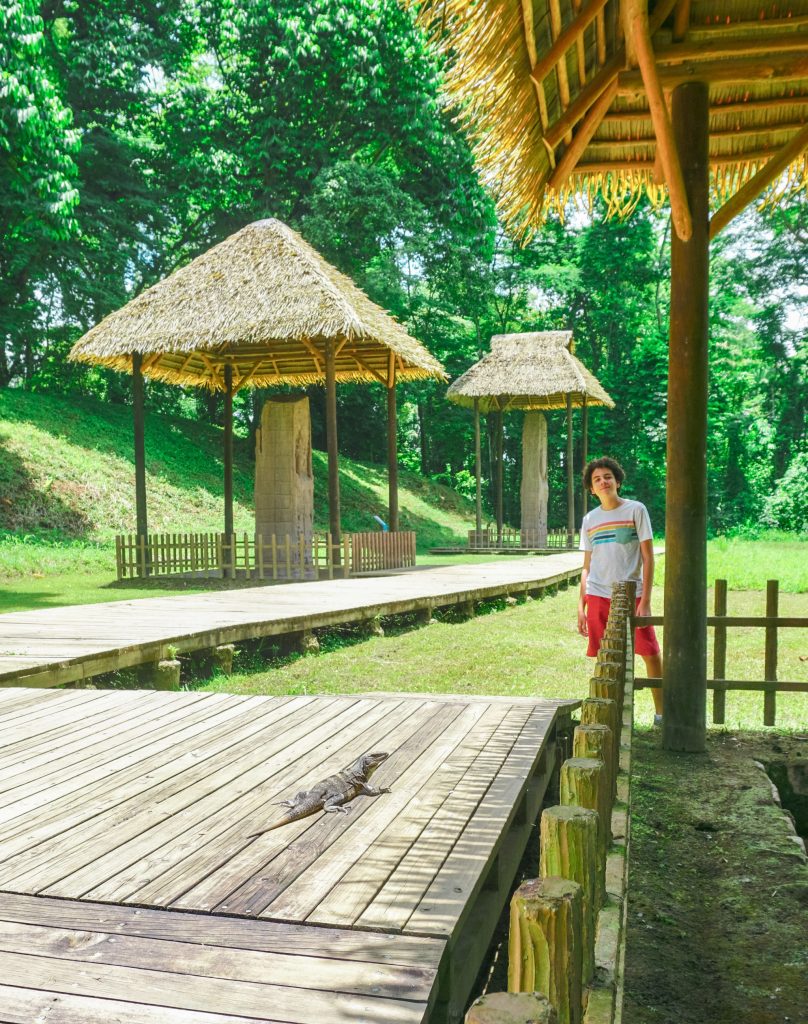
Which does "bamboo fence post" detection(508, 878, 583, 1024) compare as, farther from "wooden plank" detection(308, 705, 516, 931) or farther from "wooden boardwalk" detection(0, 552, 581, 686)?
"wooden boardwalk" detection(0, 552, 581, 686)

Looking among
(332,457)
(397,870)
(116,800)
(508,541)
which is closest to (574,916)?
(397,870)

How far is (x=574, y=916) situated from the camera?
4.35ft

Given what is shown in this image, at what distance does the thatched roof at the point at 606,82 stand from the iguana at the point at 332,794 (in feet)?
11.6

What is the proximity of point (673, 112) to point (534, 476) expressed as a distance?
71.9 feet

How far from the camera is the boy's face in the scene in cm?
596

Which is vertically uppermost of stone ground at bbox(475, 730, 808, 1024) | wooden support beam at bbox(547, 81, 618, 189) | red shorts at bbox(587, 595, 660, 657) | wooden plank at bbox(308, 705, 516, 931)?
wooden support beam at bbox(547, 81, 618, 189)

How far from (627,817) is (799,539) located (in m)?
30.4

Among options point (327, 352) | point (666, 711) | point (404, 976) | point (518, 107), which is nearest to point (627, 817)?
point (404, 976)

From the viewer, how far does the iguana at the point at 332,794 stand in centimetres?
323

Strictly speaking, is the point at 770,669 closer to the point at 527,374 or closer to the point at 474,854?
the point at 474,854

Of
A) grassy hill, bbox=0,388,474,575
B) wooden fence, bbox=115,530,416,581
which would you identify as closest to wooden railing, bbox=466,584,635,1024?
wooden fence, bbox=115,530,416,581

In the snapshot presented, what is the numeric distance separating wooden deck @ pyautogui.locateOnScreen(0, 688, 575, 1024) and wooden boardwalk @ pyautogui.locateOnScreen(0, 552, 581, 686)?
1.53 meters

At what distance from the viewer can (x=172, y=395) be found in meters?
33.2

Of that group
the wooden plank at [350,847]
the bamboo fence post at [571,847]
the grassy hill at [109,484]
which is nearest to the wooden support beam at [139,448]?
the grassy hill at [109,484]
